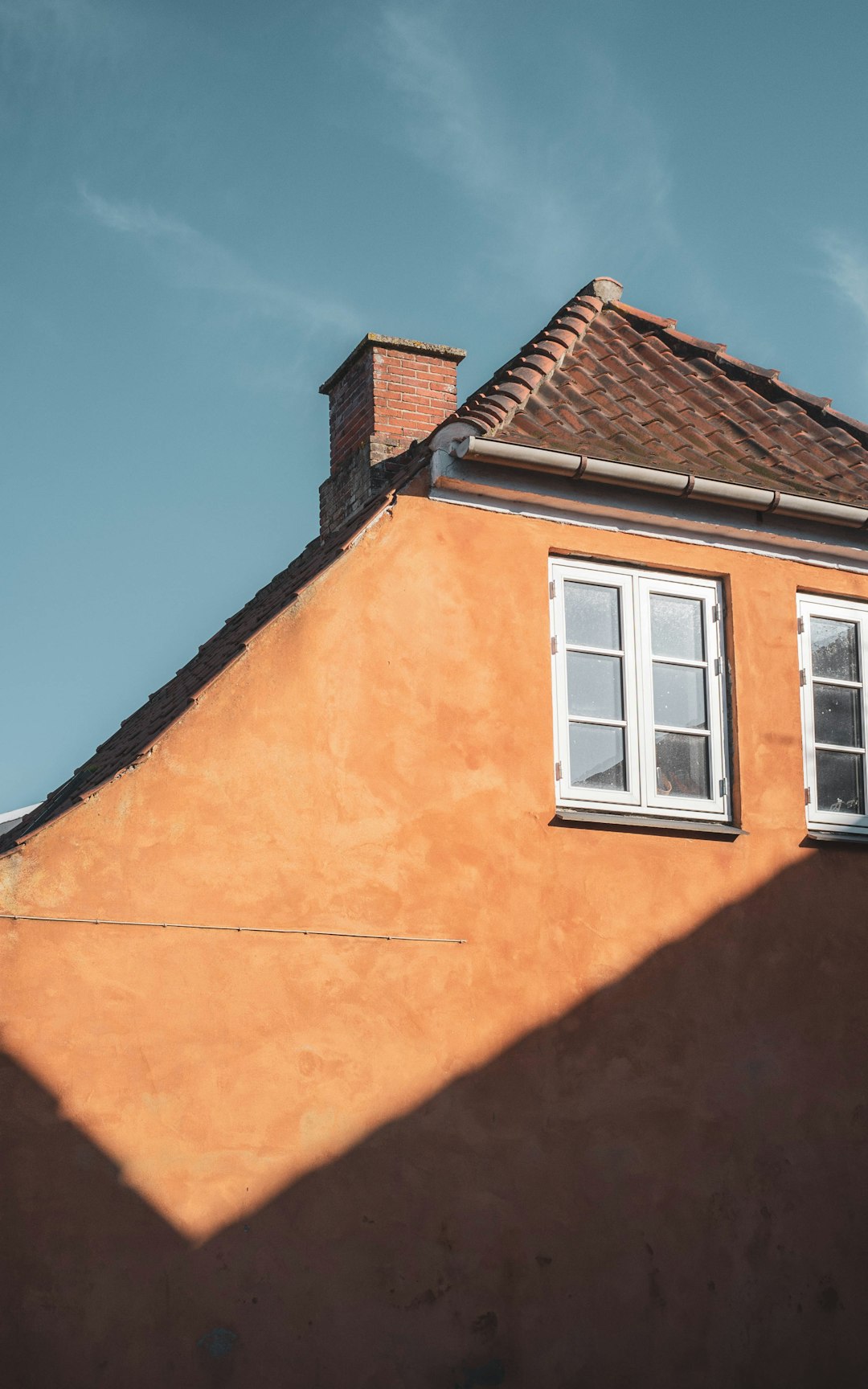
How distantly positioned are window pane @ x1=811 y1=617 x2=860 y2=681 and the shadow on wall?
123cm

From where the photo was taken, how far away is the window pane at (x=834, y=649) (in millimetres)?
9359

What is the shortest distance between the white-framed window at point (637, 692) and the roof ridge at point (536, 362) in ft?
3.32

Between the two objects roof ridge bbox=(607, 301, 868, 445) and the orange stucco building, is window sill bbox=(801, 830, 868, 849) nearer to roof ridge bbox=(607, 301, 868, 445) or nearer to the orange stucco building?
the orange stucco building

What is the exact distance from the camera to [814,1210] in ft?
27.2

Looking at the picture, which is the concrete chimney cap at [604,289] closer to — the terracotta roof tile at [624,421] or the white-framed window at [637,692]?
the terracotta roof tile at [624,421]

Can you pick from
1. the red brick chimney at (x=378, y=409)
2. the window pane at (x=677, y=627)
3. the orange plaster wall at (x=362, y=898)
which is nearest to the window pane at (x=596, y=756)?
the orange plaster wall at (x=362, y=898)

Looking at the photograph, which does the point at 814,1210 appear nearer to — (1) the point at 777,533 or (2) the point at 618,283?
(1) the point at 777,533

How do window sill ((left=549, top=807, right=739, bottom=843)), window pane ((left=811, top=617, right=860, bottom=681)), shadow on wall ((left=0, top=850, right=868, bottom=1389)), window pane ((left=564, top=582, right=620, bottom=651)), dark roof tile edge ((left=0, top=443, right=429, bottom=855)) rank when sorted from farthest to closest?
1. window pane ((left=811, top=617, right=860, bottom=681))
2. window pane ((left=564, top=582, right=620, bottom=651))
3. window sill ((left=549, top=807, right=739, bottom=843))
4. dark roof tile edge ((left=0, top=443, right=429, bottom=855))
5. shadow on wall ((left=0, top=850, right=868, bottom=1389))

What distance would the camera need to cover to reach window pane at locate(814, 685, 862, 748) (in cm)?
926

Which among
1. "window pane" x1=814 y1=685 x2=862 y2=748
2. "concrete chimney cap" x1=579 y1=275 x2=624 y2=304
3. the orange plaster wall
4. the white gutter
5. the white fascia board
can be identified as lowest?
the orange plaster wall

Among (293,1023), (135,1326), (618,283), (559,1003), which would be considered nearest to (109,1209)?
(135,1326)

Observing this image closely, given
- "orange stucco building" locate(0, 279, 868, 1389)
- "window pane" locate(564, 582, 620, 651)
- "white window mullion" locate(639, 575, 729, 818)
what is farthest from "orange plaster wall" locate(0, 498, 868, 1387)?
"window pane" locate(564, 582, 620, 651)

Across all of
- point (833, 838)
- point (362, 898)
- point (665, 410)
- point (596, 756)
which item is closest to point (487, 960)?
point (362, 898)

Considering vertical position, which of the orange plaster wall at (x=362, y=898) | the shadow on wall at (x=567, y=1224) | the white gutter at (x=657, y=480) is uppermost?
the white gutter at (x=657, y=480)
